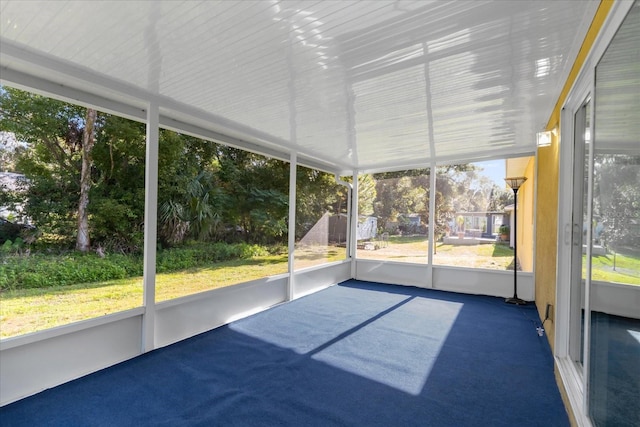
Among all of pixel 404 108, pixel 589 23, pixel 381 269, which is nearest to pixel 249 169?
pixel 381 269

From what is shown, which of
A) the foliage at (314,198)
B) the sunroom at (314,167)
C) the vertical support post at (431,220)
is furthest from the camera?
the foliage at (314,198)

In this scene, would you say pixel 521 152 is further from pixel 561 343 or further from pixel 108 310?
pixel 108 310

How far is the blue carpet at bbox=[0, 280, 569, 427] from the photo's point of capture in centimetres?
197

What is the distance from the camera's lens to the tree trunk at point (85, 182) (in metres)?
3.83

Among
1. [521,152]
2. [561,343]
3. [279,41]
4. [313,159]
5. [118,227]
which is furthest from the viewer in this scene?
[313,159]

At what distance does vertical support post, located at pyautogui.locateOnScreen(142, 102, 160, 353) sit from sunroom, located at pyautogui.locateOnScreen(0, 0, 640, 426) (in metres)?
0.02

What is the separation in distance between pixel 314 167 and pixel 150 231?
11.2ft

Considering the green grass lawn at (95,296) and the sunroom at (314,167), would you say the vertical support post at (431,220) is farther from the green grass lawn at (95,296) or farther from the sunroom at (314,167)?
the green grass lawn at (95,296)

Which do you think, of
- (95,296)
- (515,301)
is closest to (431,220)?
(515,301)

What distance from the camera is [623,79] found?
1.36m

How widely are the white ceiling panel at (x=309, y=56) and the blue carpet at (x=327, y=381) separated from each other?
2378 mm

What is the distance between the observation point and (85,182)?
13.1 feet

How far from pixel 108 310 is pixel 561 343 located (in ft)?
15.9

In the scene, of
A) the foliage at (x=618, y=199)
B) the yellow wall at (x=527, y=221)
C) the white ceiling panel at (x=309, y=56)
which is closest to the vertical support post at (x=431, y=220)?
the yellow wall at (x=527, y=221)
